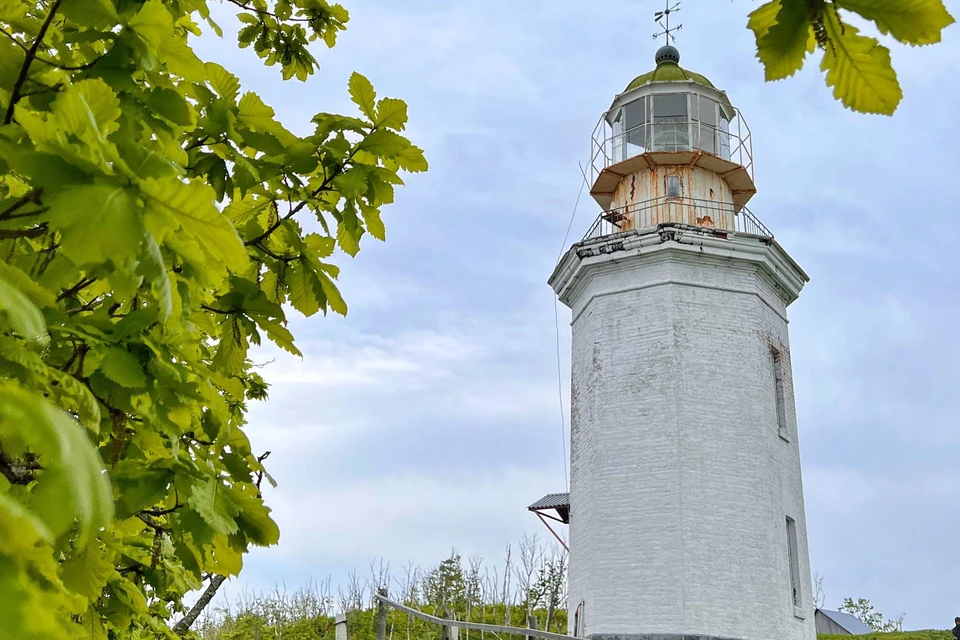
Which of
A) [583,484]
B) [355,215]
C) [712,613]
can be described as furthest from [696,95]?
[355,215]

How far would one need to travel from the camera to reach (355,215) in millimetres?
2311

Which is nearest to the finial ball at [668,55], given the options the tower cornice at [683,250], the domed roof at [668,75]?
the domed roof at [668,75]

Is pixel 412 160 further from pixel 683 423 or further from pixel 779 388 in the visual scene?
pixel 779 388

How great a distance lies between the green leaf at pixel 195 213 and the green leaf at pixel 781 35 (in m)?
0.70

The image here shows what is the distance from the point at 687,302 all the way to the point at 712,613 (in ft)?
14.8

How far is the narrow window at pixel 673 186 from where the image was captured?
15.4 meters

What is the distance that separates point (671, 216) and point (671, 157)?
1065mm

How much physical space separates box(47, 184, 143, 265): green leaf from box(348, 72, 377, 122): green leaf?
4.23ft

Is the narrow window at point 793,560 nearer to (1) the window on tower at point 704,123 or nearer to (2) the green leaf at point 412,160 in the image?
(1) the window on tower at point 704,123

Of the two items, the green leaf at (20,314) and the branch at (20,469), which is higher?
the branch at (20,469)

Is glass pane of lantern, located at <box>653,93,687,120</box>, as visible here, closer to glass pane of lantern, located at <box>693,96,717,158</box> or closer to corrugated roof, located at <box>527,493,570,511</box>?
glass pane of lantern, located at <box>693,96,717,158</box>

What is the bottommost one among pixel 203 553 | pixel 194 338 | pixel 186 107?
pixel 203 553

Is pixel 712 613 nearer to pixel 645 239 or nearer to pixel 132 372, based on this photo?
pixel 645 239

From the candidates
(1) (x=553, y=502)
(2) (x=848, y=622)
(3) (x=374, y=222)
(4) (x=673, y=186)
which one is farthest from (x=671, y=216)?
(2) (x=848, y=622)
